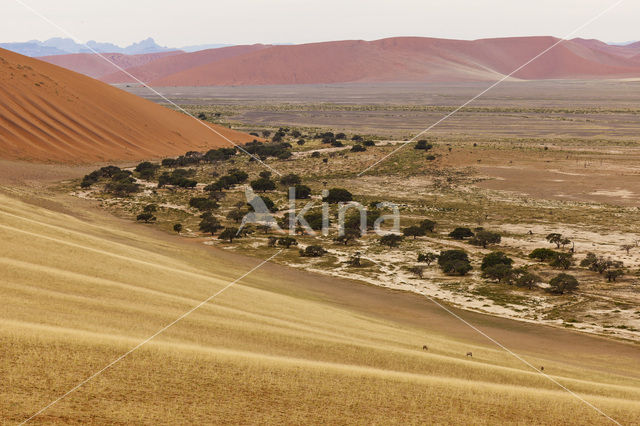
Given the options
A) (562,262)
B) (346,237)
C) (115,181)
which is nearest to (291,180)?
(115,181)

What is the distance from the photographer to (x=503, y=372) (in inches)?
539

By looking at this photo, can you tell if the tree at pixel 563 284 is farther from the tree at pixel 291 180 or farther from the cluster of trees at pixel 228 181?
the cluster of trees at pixel 228 181

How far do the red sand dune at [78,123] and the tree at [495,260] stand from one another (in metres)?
49.4

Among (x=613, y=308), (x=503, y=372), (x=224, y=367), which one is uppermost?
(x=224, y=367)

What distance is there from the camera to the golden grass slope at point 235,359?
9.56 m

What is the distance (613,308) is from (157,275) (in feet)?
62.0

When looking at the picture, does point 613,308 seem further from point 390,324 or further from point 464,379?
point 464,379

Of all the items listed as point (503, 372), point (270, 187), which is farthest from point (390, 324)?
point (270, 187)

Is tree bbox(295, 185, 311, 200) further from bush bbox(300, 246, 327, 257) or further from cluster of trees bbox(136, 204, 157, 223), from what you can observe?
bush bbox(300, 246, 327, 257)

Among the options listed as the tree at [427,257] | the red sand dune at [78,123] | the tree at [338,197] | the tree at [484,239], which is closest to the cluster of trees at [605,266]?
the tree at [484,239]

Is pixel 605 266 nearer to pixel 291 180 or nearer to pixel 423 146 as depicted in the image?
pixel 291 180

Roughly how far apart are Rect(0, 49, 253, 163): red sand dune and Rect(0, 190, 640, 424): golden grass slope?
49018 mm

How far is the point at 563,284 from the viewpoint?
2669cm

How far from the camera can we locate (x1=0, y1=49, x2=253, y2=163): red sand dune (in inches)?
2557
